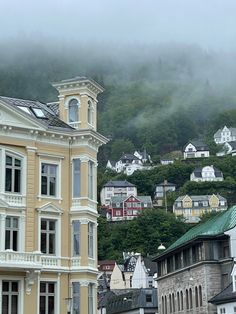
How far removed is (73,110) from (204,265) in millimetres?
23385

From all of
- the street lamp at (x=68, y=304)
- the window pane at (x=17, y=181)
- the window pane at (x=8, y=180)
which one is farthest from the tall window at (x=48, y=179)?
the street lamp at (x=68, y=304)

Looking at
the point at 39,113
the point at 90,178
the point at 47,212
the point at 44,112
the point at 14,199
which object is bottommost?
the point at 47,212

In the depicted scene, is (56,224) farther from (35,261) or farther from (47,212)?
(35,261)

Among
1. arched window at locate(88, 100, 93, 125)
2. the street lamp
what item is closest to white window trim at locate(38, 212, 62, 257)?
the street lamp

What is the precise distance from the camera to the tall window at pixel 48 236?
3969 cm

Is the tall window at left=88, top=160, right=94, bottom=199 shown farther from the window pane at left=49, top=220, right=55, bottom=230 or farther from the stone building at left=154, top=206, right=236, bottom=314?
the stone building at left=154, top=206, right=236, bottom=314

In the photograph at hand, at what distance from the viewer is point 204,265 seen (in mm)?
60500

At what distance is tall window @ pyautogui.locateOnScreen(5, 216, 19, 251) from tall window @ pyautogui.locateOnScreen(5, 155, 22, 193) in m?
1.68

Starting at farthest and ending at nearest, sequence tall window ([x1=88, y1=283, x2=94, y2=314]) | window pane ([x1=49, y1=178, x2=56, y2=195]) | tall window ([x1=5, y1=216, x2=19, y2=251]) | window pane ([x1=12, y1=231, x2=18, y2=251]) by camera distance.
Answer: window pane ([x1=49, y1=178, x2=56, y2=195]) < tall window ([x1=88, y1=283, x2=94, y2=314]) < window pane ([x1=12, y1=231, x2=18, y2=251]) < tall window ([x1=5, y1=216, x2=19, y2=251])

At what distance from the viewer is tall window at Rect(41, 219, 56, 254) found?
3969cm

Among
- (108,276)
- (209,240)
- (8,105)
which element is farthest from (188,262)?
(108,276)

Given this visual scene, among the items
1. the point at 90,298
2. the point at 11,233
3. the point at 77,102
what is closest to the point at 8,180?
the point at 11,233

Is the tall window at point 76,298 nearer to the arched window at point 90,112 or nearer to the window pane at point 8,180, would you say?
the window pane at point 8,180

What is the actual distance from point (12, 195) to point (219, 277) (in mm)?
26718
